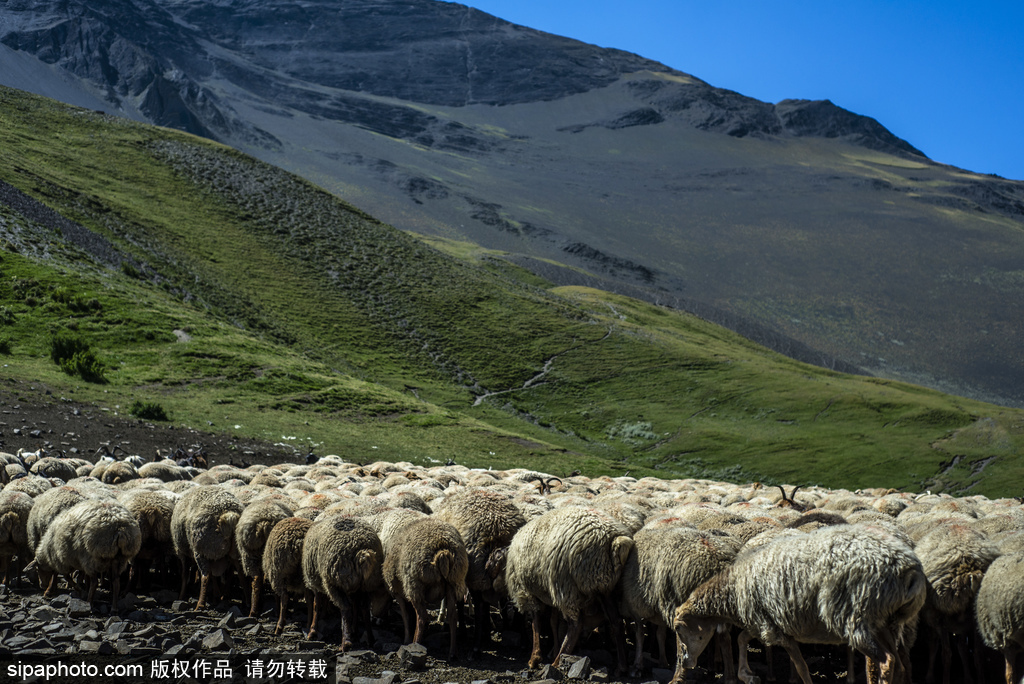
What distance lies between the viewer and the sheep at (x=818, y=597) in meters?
8.45

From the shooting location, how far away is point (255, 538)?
1336cm

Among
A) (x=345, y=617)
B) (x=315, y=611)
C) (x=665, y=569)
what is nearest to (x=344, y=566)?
(x=345, y=617)

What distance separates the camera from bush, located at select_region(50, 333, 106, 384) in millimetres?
42969

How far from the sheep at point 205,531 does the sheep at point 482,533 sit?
405cm

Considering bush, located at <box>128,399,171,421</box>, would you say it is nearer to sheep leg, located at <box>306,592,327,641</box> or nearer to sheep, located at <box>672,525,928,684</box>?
sheep leg, located at <box>306,592,327,641</box>

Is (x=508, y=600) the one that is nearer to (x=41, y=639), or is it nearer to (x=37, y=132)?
(x=41, y=639)

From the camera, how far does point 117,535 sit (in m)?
13.4

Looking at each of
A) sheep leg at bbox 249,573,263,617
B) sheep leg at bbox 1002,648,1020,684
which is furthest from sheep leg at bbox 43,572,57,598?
sheep leg at bbox 1002,648,1020,684

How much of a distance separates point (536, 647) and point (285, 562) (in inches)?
173

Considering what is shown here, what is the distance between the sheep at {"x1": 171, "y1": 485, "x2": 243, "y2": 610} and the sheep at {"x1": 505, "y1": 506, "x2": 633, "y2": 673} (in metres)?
5.71

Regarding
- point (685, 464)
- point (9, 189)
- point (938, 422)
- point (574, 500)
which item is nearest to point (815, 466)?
point (685, 464)

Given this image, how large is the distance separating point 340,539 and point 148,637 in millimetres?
3179

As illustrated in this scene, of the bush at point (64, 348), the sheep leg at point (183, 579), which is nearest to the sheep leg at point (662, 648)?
the sheep leg at point (183, 579)

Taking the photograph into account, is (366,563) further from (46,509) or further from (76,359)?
(76,359)
